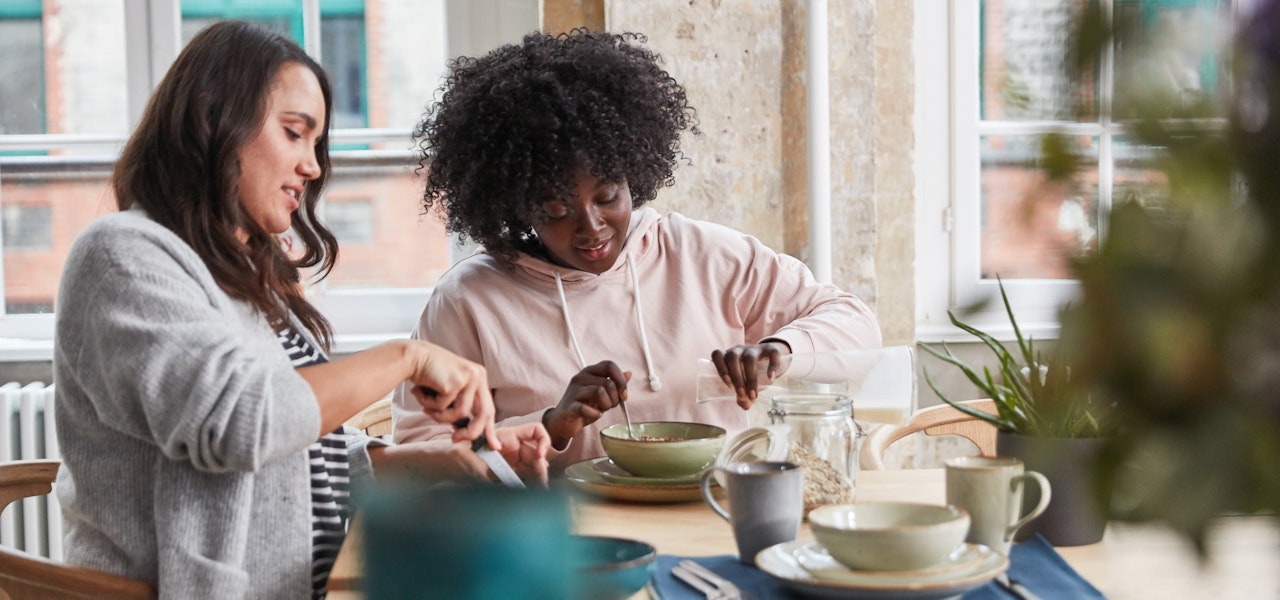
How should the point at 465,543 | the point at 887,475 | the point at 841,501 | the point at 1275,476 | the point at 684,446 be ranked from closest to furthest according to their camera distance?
the point at 1275,476 → the point at 465,543 → the point at 841,501 → the point at 684,446 → the point at 887,475

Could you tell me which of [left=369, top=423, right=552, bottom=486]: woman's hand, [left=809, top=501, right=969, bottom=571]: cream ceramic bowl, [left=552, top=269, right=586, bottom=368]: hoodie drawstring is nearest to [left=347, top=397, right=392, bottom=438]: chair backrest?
[left=552, top=269, right=586, bottom=368]: hoodie drawstring

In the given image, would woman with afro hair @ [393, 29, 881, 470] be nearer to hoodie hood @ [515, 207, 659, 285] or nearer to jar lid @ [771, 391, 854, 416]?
hoodie hood @ [515, 207, 659, 285]

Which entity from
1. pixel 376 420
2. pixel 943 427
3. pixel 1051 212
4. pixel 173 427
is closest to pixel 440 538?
pixel 1051 212

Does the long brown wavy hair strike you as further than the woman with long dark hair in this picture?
Yes

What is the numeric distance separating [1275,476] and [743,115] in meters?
2.47

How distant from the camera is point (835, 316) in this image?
2.05m

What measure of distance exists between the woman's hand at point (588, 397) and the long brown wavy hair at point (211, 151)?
0.42 metres

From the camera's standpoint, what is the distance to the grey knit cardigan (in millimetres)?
1229

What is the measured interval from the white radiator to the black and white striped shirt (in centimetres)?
155

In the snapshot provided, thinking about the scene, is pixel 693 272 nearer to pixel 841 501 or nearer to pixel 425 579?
pixel 841 501

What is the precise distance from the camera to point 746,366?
5.61ft

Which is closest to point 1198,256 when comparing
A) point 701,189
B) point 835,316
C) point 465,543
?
point 465,543

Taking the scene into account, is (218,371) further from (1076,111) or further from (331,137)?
(331,137)

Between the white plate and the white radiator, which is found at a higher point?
the white plate
